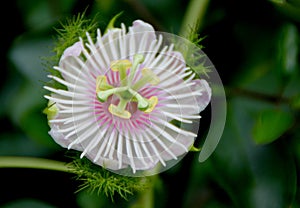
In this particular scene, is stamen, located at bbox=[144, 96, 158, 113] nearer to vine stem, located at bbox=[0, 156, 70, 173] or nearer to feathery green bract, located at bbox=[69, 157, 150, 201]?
feathery green bract, located at bbox=[69, 157, 150, 201]

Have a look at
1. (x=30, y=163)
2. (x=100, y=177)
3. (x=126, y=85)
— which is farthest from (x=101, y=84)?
(x=30, y=163)

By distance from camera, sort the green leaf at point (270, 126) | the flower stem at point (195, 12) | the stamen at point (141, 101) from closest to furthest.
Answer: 1. the stamen at point (141, 101)
2. the green leaf at point (270, 126)
3. the flower stem at point (195, 12)

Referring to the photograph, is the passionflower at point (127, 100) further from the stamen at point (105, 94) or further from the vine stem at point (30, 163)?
the vine stem at point (30, 163)

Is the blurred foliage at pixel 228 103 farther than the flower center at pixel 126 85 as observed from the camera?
Yes

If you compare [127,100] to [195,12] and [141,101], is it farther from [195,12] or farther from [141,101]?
[195,12]

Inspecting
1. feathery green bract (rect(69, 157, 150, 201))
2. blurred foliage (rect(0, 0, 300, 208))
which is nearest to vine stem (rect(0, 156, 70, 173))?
blurred foliage (rect(0, 0, 300, 208))

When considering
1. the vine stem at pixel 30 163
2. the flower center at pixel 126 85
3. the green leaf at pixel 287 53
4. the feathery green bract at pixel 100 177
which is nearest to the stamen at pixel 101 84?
the flower center at pixel 126 85
